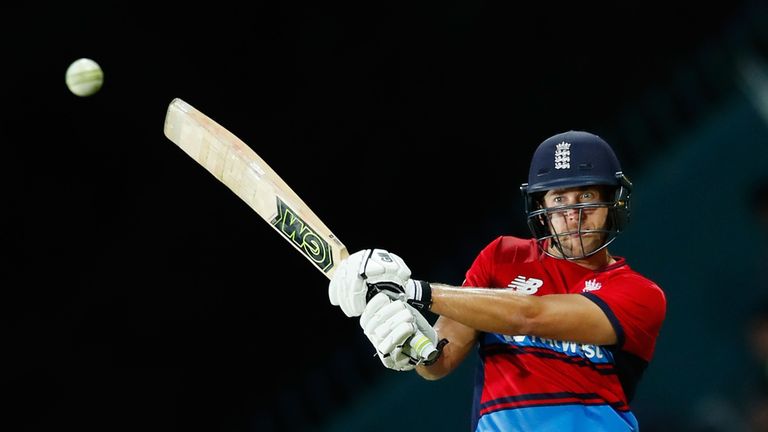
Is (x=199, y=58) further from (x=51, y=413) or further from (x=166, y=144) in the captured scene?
(x=51, y=413)

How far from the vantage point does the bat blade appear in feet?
13.4

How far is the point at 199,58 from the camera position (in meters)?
9.80

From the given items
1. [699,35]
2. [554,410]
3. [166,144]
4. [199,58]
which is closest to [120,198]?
[166,144]

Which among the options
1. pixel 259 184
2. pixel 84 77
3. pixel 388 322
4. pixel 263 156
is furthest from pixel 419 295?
pixel 263 156

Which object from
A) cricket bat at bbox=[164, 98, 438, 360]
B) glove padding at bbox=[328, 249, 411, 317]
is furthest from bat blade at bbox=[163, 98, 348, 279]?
glove padding at bbox=[328, 249, 411, 317]

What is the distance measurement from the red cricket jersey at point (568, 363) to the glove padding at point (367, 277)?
1.73ft

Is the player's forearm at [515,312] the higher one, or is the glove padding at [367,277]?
the glove padding at [367,277]

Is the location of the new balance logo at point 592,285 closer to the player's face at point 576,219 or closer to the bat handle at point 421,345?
the player's face at point 576,219

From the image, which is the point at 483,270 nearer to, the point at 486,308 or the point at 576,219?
the point at 576,219

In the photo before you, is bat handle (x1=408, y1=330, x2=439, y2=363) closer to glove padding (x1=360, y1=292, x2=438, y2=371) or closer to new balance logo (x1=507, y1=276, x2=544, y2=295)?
glove padding (x1=360, y1=292, x2=438, y2=371)

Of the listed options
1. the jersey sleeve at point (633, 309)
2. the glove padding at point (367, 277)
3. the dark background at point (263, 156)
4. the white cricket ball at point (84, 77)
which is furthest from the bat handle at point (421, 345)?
the dark background at point (263, 156)

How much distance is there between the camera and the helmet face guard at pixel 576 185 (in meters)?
4.05

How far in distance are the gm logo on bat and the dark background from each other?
4249 mm

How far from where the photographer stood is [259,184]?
4.29 meters
